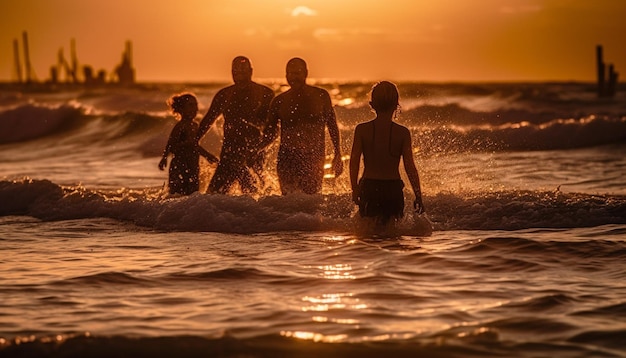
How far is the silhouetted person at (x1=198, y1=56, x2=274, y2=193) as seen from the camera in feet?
38.5

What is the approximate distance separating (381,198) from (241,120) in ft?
10.6

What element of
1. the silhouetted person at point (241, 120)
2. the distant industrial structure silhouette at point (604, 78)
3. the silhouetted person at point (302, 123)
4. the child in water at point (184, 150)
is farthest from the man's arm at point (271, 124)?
the distant industrial structure silhouette at point (604, 78)

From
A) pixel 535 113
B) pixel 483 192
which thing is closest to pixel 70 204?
pixel 483 192

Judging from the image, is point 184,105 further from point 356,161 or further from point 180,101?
point 356,161

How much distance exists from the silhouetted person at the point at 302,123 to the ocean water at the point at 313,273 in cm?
35

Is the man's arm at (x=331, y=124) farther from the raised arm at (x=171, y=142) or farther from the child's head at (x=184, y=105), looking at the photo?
the raised arm at (x=171, y=142)

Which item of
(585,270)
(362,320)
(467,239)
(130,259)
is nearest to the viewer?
(362,320)

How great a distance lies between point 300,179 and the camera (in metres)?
11.3

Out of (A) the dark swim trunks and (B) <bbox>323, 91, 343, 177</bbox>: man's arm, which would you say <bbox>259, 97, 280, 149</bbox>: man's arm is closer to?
(B) <bbox>323, 91, 343, 177</bbox>: man's arm

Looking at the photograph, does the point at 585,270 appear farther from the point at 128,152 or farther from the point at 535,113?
the point at 535,113

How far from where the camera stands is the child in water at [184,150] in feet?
39.8

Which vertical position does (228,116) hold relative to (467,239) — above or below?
above

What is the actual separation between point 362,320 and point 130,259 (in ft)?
9.99

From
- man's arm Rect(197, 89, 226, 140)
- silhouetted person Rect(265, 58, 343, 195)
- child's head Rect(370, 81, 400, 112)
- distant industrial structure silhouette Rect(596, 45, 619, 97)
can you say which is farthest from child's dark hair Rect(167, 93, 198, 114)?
distant industrial structure silhouette Rect(596, 45, 619, 97)
